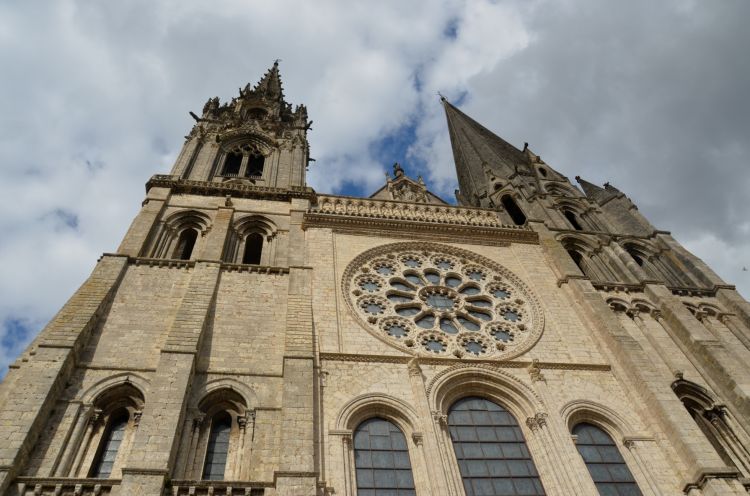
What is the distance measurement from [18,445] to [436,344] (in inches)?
291

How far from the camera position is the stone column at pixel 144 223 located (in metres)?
13.3

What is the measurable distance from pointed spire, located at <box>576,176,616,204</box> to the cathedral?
181 inches

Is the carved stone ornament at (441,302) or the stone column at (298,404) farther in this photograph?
the carved stone ornament at (441,302)

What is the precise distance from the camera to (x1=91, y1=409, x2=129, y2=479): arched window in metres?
8.79

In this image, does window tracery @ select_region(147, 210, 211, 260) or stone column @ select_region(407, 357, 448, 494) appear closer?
Result: stone column @ select_region(407, 357, 448, 494)

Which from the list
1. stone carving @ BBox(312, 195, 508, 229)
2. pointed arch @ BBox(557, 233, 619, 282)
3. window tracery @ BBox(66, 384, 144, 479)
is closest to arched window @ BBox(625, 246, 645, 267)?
pointed arch @ BBox(557, 233, 619, 282)

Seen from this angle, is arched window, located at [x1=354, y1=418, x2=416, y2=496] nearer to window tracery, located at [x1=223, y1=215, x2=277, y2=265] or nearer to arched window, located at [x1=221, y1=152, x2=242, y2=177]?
window tracery, located at [x1=223, y1=215, x2=277, y2=265]

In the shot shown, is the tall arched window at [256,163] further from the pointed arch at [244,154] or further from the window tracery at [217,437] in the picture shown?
the window tracery at [217,437]

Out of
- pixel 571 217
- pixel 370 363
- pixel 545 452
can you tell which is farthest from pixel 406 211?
pixel 545 452

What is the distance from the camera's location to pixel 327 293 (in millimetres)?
12695

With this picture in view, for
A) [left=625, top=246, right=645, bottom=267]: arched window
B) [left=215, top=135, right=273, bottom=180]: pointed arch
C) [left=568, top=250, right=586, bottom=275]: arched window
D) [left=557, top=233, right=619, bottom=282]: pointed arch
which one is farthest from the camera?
[left=215, top=135, right=273, bottom=180]: pointed arch

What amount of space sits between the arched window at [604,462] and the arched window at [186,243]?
9995 millimetres

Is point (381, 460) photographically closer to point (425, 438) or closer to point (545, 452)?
point (425, 438)

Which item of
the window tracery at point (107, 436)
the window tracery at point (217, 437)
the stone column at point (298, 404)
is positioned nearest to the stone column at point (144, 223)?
the stone column at point (298, 404)
